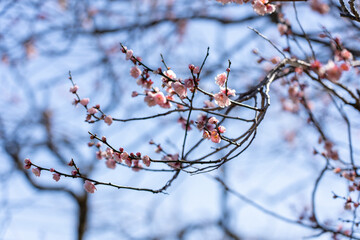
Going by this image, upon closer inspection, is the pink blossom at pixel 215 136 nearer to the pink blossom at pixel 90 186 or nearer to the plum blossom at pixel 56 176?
the pink blossom at pixel 90 186

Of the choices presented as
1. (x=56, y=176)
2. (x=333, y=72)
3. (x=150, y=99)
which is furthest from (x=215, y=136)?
(x=56, y=176)

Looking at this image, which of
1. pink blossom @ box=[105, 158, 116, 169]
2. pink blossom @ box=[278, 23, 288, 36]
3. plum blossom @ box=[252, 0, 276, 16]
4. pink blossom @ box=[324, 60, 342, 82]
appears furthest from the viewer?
pink blossom @ box=[278, 23, 288, 36]

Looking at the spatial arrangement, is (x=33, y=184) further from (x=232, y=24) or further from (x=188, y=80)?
(x=188, y=80)

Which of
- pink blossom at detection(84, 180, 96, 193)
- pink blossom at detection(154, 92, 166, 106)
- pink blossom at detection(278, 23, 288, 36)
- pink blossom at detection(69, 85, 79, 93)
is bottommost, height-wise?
pink blossom at detection(84, 180, 96, 193)

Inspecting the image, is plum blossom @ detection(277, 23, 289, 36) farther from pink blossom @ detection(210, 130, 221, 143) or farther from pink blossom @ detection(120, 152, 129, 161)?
pink blossom @ detection(120, 152, 129, 161)

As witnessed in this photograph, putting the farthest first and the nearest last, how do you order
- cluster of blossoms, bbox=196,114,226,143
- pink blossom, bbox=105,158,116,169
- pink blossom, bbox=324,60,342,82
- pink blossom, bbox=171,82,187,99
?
pink blossom, bbox=105,158,116,169 < cluster of blossoms, bbox=196,114,226,143 < pink blossom, bbox=171,82,187,99 < pink blossom, bbox=324,60,342,82

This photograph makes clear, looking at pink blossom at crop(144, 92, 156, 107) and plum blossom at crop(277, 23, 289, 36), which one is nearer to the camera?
pink blossom at crop(144, 92, 156, 107)

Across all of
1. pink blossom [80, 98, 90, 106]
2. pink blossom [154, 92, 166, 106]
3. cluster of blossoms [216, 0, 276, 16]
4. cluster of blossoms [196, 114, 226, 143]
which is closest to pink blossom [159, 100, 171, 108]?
pink blossom [154, 92, 166, 106]

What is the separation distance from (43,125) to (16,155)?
744 millimetres

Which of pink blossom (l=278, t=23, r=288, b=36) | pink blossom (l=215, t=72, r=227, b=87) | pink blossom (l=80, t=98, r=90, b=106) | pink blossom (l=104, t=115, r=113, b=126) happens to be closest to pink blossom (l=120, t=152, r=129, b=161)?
pink blossom (l=104, t=115, r=113, b=126)

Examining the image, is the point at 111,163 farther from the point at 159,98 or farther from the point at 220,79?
the point at 220,79

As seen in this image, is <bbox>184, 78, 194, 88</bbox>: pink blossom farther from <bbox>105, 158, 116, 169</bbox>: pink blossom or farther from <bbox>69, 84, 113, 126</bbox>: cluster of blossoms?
<bbox>105, 158, 116, 169</bbox>: pink blossom

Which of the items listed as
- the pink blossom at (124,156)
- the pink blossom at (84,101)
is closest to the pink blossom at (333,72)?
the pink blossom at (124,156)

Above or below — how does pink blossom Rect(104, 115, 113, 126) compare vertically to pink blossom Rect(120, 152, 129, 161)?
above
